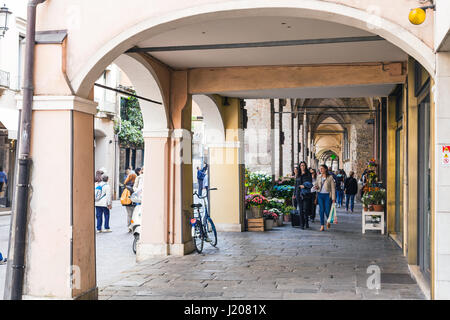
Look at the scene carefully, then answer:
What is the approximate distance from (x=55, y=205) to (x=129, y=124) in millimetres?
22027

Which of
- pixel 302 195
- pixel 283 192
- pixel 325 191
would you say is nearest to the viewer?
pixel 325 191

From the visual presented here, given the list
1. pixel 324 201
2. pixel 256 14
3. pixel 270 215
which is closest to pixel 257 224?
pixel 270 215

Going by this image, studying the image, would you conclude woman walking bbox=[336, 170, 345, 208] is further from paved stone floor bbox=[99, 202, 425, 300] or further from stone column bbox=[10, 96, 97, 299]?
stone column bbox=[10, 96, 97, 299]

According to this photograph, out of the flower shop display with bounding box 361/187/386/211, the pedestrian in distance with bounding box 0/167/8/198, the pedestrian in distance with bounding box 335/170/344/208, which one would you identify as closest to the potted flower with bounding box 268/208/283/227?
the flower shop display with bounding box 361/187/386/211

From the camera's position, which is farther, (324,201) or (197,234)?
(324,201)

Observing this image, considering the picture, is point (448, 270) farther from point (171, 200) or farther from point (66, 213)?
point (171, 200)

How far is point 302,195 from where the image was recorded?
12422 millimetres

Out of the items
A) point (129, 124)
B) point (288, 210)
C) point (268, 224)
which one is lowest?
point (268, 224)

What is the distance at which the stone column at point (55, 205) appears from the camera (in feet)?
17.7

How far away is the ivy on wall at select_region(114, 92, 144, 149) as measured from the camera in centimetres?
2655

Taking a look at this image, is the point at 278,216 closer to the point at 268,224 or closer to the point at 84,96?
the point at 268,224

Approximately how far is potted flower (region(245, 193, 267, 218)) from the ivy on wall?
47.7ft

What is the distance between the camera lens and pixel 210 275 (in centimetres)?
730

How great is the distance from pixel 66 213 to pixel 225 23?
2.88 metres
